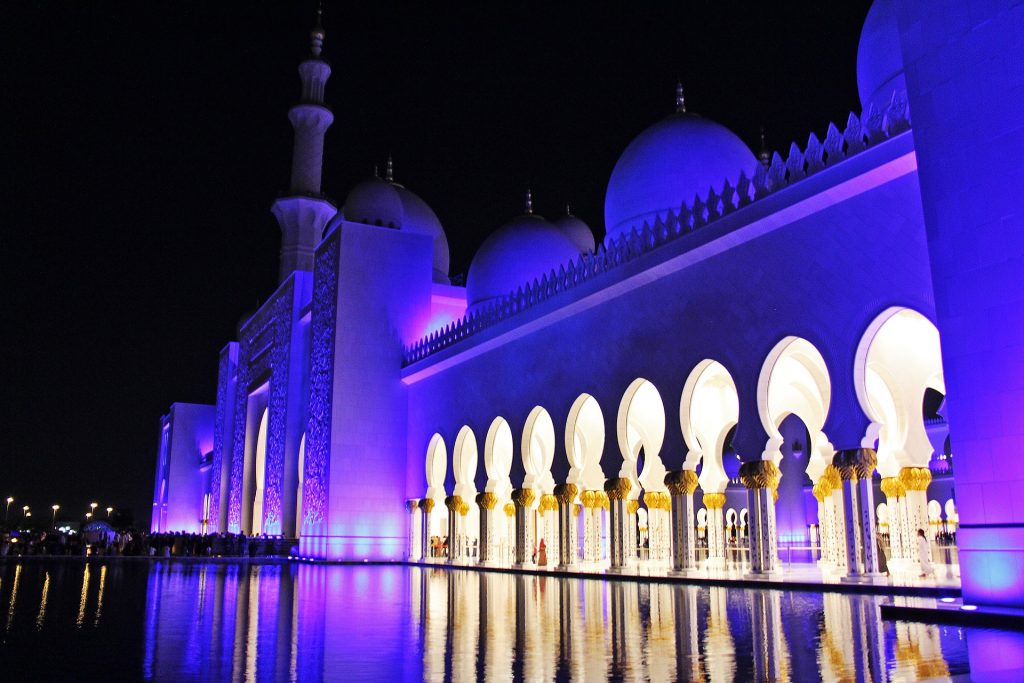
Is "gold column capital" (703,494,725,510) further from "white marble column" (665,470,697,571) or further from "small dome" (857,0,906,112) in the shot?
"small dome" (857,0,906,112)

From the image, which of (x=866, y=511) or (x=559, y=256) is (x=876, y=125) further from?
(x=559, y=256)

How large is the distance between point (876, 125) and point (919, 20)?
109 centimetres

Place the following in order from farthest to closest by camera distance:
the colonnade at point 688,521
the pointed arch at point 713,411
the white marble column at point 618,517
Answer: the pointed arch at point 713,411 < the white marble column at point 618,517 < the colonnade at point 688,521

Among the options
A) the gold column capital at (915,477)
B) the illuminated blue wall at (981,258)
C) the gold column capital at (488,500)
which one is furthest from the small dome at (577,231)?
the illuminated blue wall at (981,258)

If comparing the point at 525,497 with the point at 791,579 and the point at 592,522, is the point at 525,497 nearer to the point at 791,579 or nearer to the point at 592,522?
the point at 592,522

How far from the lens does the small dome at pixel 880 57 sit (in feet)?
24.6

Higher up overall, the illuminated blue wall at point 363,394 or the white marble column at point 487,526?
the illuminated blue wall at point 363,394

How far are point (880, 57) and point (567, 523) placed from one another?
5.24 meters

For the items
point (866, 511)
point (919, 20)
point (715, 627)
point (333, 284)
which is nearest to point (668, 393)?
point (866, 511)

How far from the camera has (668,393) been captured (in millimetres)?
7770

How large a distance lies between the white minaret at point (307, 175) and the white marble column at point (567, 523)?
30.1 feet

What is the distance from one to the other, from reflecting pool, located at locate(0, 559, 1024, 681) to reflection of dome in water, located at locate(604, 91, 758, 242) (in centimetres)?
577

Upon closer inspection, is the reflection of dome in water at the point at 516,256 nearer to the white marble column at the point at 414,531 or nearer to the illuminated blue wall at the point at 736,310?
the illuminated blue wall at the point at 736,310

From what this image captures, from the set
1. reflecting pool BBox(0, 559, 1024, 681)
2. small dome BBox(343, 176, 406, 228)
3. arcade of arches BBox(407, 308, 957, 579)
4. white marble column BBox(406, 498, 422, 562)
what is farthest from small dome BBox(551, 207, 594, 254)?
reflecting pool BBox(0, 559, 1024, 681)
